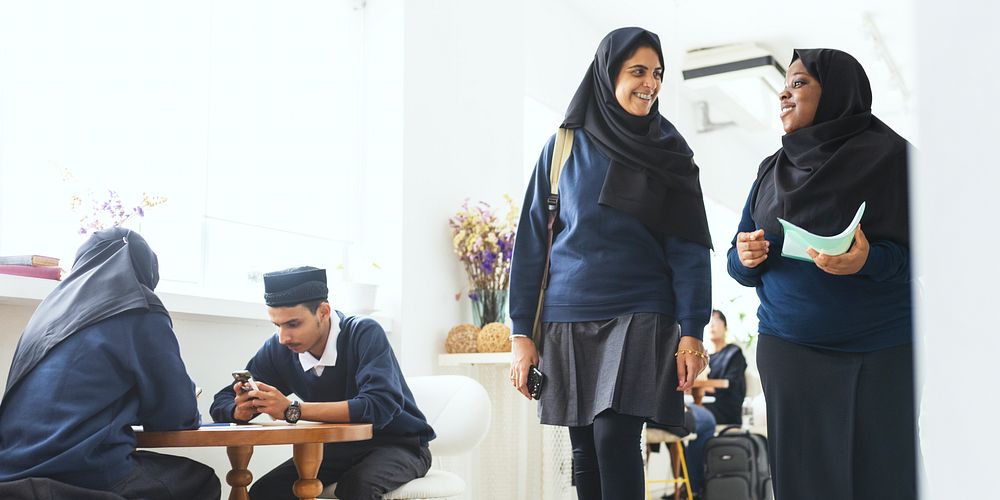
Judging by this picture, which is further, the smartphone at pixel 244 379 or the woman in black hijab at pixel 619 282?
the smartphone at pixel 244 379

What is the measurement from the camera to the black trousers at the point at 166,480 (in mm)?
2076

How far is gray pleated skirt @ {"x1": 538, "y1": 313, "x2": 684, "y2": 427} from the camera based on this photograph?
2.01m

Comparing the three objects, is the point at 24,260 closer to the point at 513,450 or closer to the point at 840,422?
the point at 840,422

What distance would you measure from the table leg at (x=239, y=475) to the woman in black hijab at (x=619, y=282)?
82 centimetres

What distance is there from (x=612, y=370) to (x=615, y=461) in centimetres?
19

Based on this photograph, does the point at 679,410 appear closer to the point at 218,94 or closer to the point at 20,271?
the point at 20,271

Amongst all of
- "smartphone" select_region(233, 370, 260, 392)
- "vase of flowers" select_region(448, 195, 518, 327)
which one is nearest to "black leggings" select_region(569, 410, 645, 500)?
"smartphone" select_region(233, 370, 260, 392)

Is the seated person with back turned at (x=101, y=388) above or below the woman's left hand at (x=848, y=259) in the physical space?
below

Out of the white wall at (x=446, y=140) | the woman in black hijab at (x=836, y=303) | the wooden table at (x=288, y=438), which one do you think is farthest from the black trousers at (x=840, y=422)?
the white wall at (x=446, y=140)

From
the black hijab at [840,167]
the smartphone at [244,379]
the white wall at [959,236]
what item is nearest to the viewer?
the white wall at [959,236]

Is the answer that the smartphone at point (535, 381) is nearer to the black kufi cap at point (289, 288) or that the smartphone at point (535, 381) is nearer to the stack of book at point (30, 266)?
the black kufi cap at point (289, 288)

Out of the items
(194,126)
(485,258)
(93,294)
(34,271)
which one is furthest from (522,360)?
(485,258)

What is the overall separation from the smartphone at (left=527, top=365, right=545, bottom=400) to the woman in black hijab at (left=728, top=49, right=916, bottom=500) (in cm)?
50

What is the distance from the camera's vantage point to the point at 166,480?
2.16 metres
